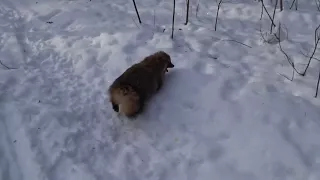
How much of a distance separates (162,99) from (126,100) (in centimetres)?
64

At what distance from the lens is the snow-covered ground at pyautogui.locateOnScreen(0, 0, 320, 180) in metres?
3.43

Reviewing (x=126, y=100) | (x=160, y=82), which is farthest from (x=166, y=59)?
(x=126, y=100)

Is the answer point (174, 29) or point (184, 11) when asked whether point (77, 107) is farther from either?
point (184, 11)

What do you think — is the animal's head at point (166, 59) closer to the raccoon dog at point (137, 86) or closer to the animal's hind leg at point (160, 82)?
the raccoon dog at point (137, 86)

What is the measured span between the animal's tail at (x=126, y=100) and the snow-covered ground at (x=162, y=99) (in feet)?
0.63

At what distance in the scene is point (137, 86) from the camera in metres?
3.78

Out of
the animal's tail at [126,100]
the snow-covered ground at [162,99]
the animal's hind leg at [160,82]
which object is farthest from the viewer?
the animal's hind leg at [160,82]

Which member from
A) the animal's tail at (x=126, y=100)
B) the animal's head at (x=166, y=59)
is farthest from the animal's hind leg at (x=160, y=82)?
the animal's tail at (x=126, y=100)

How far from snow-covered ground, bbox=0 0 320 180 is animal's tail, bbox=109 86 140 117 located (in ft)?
0.63

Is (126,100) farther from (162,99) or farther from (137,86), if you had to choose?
(162,99)

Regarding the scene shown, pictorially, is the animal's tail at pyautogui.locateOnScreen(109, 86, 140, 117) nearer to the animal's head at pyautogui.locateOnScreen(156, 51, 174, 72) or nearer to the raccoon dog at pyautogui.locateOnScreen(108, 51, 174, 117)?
the raccoon dog at pyautogui.locateOnScreen(108, 51, 174, 117)

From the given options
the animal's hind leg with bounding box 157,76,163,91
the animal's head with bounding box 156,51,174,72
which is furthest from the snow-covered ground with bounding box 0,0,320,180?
the animal's head with bounding box 156,51,174,72

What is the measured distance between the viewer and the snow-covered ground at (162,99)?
135 inches

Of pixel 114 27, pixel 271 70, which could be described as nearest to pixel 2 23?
pixel 114 27
